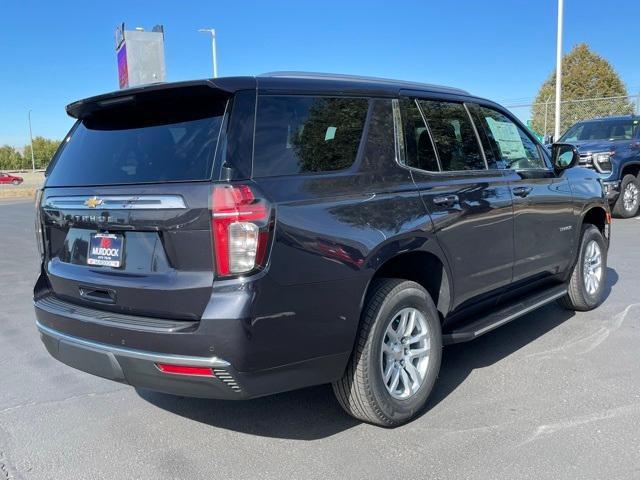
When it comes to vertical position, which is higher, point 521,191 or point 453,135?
point 453,135

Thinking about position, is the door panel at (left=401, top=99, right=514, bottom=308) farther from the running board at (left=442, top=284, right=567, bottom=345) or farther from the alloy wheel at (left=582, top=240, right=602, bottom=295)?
the alloy wheel at (left=582, top=240, right=602, bottom=295)

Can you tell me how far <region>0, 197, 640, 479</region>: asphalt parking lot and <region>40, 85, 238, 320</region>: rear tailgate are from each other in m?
0.83

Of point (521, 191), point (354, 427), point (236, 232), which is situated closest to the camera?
point (236, 232)

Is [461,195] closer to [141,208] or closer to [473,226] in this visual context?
[473,226]

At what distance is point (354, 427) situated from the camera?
3.43m

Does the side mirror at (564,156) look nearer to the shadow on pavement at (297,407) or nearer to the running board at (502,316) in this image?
the running board at (502,316)

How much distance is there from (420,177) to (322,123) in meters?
0.76

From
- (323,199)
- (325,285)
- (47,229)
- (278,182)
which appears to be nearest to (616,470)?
(325,285)

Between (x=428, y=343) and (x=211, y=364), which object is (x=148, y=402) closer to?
(x=211, y=364)

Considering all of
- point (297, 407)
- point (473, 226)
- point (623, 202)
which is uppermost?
point (473, 226)

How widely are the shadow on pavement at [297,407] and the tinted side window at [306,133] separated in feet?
4.96

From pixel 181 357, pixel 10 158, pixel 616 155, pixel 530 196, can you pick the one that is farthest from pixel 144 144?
pixel 10 158

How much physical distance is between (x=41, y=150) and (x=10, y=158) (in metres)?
7.01

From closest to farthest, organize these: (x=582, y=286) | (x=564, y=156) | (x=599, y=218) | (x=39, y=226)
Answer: (x=39, y=226) < (x=564, y=156) < (x=582, y=286) < (x=599, y=218)
